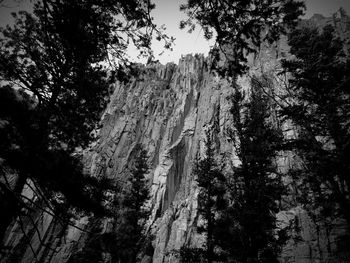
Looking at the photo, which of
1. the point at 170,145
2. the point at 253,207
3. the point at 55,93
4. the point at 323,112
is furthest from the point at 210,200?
the point at 170,145

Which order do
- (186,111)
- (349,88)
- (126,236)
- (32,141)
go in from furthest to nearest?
(186,111)
(126,236)
(349,88)
(32,141)

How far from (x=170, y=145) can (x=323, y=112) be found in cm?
3896

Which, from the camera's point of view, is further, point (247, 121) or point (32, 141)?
point (247, 121)

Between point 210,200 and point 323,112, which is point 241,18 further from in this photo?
point 210,200

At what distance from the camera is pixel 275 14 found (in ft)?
13.6

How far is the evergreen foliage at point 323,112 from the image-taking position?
7.02 meters

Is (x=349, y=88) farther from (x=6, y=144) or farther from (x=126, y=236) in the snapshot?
(x=126, y=236)

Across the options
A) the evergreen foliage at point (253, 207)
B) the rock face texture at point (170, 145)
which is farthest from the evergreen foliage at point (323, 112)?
the rock face texture at point (170, 145)

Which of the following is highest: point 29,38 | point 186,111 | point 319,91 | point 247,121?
point 186,111

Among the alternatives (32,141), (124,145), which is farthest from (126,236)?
(124,145)

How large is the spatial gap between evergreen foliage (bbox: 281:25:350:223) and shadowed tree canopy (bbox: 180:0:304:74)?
11.3ft

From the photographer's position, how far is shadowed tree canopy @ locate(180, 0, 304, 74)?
4082 millimetres

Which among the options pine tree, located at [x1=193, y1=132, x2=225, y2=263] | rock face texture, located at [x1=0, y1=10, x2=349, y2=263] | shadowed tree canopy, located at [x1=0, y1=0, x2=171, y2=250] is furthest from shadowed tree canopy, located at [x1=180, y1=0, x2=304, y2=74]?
rock face texture, located at [x1=0, y1=10, x2=349, y2=263]

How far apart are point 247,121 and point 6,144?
10.8m
